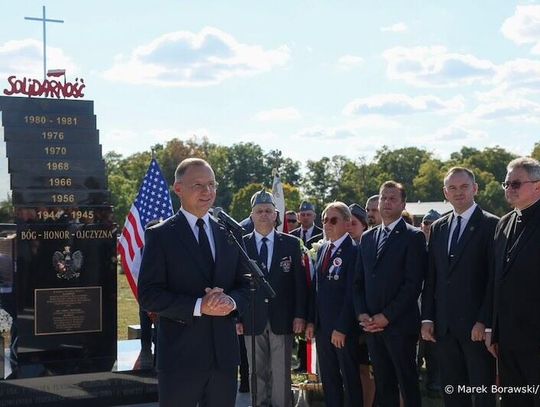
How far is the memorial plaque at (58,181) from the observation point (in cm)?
834

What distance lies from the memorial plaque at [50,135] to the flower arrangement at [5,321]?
1.99m

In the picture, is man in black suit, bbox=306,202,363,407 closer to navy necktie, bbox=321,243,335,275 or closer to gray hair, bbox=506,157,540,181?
navy necktie, bbox=321,243,335,275

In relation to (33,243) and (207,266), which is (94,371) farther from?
(207,266)

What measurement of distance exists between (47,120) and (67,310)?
2261 mm

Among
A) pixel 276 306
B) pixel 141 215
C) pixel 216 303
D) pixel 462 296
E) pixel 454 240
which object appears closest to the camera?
pixel 216 303

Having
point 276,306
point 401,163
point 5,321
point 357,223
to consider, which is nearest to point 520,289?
point 357,223

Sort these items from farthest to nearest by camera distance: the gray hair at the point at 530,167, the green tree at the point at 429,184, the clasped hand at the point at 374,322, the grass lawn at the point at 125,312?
1. the green tree at the point at 429,184
2. the grass lawn at the point at 125,312
3. the clasped hand at the point at 374,322
4. the gray hair at the point at 530,167

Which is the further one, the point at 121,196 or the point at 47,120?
the point at 121,196

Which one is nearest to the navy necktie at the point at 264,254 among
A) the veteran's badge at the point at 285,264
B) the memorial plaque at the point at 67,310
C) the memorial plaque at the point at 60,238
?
the veteran's badge at the point at 285,264

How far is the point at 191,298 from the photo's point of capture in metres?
4.08

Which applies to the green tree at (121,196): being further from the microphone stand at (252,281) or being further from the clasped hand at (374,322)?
the microphone stand at (252,281)

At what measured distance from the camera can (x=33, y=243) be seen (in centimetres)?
831

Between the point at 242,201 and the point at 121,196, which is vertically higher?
the point at 121,196

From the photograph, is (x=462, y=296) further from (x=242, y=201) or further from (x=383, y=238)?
(x=242, y=201)
